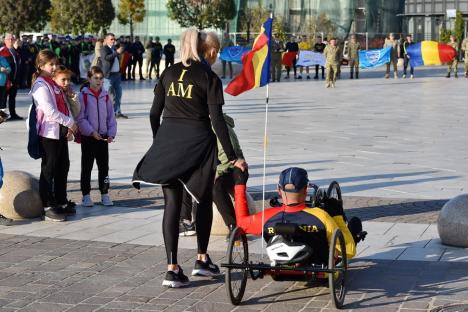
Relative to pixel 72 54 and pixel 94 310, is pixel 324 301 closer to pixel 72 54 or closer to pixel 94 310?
pixel 94 310

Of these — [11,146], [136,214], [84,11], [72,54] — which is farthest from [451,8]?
[136,214]

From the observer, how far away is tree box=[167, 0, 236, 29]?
213 ft

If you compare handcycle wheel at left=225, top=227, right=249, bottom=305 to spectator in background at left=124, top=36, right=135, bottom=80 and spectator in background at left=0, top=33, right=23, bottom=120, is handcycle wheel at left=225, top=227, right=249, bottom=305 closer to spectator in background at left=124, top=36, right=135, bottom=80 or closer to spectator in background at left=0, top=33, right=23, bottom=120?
spectator in background at left=0, top=33, right=23, bottom=120

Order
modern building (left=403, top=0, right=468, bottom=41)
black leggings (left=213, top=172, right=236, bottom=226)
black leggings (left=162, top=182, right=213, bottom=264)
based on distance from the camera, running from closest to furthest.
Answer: black leggings (left=162, top=182, right=213, bottom=264), black leggings (left=213, top=172, right=236, bottom=226), modern building (left=403, top=0, right=468, bottom=41)

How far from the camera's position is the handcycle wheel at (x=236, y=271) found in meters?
6.98

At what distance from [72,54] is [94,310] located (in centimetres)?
3113

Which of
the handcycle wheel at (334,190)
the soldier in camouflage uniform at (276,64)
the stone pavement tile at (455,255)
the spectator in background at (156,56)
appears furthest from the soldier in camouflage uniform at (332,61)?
the stone pavement tile at (455,255)

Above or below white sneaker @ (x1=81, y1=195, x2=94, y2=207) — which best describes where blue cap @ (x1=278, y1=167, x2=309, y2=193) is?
above

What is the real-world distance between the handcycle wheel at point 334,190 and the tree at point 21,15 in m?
→ 62.6

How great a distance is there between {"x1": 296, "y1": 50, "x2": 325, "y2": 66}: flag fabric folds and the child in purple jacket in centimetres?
2936

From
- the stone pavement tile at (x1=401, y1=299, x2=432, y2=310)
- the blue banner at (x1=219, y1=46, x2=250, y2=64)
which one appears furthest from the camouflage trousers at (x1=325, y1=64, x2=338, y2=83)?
the stone pavement tile at (x1=401, y1=299, x2=432, y2=310)

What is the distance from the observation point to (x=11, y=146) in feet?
56.0

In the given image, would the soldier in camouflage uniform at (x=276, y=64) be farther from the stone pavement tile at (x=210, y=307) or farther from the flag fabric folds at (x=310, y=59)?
the stone pavement tile at (x=210, y=307)

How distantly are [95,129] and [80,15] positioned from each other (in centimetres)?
6119
